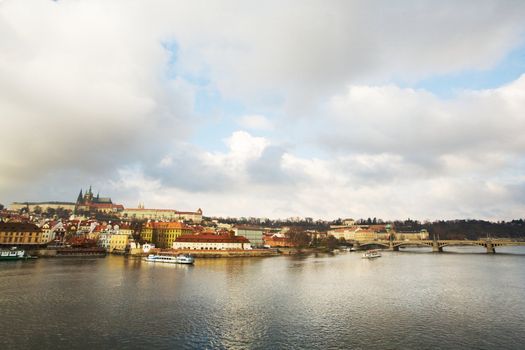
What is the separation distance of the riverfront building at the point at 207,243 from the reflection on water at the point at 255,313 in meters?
42.9

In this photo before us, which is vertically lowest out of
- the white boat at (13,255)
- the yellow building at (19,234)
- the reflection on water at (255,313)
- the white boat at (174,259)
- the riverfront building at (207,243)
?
the reflection on water at (255,313)

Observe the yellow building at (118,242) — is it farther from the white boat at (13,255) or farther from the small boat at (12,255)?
the small boat at (12,255)

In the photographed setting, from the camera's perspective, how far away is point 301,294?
3625cm

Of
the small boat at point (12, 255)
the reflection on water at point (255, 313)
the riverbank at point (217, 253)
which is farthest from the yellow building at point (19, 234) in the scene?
the reflection on water at point (255, 313)

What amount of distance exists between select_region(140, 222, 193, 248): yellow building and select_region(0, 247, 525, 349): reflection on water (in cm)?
6224

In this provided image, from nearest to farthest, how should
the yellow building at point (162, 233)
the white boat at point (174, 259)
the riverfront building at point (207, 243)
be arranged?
the white boat at point (174, 259) → the riverfront building at point (207, 243) → the yellow building at point (162, 233)

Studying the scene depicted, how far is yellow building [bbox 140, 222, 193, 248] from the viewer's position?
107312 mm

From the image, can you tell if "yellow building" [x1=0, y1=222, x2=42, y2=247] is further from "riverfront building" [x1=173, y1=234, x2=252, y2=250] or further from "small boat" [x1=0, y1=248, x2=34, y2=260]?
"riverfront building" [x1=173, y1=234, x2=252, y2=250]

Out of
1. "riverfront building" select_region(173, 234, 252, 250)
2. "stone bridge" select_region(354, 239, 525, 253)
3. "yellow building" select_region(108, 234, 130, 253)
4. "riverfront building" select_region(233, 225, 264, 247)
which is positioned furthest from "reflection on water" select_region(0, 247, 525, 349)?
"riverfront building" select_region(233, 225, 264, 247)

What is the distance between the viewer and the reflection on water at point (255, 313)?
70.1 ft

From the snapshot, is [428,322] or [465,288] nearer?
[428,322]

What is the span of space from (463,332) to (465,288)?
19623mm

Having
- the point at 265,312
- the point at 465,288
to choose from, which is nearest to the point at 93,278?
the point at 265,312

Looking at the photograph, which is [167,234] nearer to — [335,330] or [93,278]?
[93,278]
